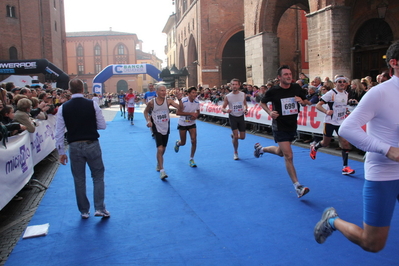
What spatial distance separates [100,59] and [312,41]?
242 feet

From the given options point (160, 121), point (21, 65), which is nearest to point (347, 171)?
point (160, 121)

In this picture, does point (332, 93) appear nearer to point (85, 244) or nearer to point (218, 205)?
point (218, 205)

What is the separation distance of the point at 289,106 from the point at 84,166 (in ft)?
11.2

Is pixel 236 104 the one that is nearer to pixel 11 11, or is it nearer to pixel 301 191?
pixel 301 191

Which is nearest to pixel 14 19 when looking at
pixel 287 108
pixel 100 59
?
pixel 287 108

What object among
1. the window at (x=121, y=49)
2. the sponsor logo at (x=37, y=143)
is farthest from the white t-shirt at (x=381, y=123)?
the window at (x=121, y=49)

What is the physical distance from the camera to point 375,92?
2672 mm

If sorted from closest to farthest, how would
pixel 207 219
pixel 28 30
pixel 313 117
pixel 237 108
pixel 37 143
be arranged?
pixel 207 219 < pixel 37 143 < pixel 237 108 < pixel 313 117 < pixel 28 30

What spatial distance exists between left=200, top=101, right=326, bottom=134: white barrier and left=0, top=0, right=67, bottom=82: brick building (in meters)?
24.6

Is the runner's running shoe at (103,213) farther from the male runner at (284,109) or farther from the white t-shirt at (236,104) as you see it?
the white t-shirt at (236,104)

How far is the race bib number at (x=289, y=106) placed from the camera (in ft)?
19.9

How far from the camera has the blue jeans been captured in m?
5.03

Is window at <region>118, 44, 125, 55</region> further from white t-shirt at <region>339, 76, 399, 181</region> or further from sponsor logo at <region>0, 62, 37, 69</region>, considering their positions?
white t-shirt at <region>339, 76, 399, 181</region>

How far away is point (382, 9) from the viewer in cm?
1648
